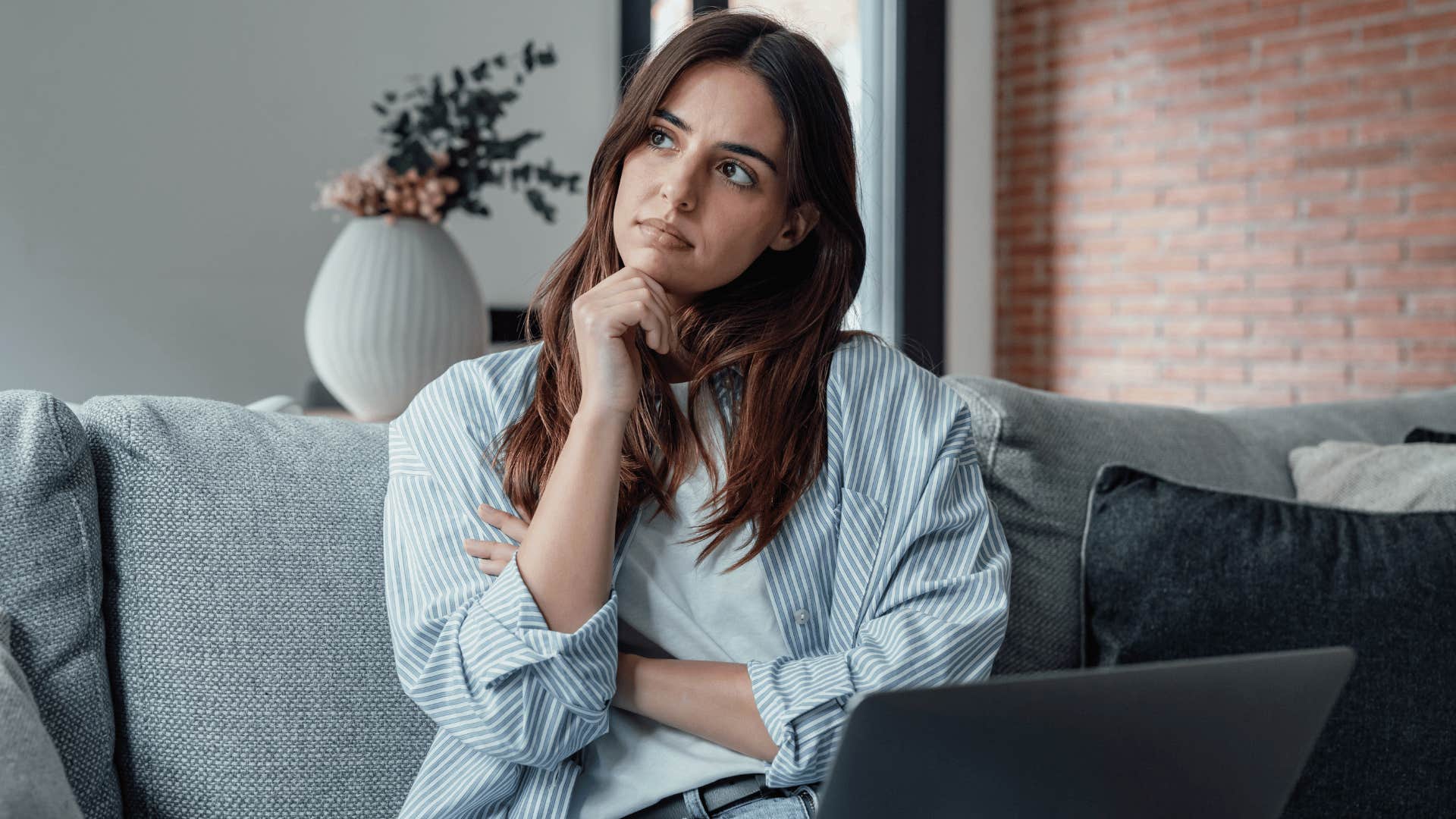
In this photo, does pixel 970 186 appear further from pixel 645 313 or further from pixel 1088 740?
pixel 1088 740

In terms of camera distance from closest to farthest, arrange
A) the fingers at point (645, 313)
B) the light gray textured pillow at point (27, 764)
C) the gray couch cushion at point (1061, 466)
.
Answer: the light gray textured pillow at point (27, 764)
the fingers at point (645, 313)
the gray couch cushion at point (1061, 466)

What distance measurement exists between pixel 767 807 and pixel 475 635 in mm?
290

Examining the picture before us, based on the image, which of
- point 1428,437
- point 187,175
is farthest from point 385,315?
point 1428,437

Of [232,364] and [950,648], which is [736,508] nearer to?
[950,648]

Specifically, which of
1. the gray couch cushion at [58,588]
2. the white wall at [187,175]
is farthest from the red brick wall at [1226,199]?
the gray couch cushion at [58,588]

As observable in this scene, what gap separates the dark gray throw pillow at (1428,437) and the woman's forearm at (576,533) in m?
1.23

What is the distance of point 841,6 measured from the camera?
13.9 ft

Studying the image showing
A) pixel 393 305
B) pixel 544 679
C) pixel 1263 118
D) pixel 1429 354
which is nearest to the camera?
pixel 544 679

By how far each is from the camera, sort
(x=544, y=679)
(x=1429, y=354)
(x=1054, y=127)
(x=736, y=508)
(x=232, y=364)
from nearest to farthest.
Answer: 1. (x=544, y=679)
2. (x=736, y=508)
3. (x=232, y=364)
4. (x=1429, y=354)
5. (x=1054, y=127)

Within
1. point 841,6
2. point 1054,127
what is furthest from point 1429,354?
point 841,6

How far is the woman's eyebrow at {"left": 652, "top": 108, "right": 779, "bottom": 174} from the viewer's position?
3.67 ft

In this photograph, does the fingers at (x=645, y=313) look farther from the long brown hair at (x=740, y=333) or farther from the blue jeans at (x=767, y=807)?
the blue jeans at (x=767, y=807)

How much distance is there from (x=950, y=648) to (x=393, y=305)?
3.66 feet

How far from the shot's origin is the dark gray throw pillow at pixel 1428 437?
162 centimetres
